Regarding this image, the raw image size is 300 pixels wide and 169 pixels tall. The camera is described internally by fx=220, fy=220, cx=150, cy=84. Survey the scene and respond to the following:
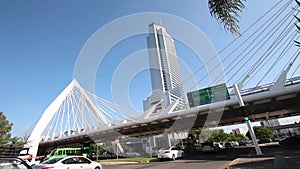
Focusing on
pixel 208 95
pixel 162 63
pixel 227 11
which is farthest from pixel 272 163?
pixel 162 63

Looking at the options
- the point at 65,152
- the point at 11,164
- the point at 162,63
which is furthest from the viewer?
the point at 162,63

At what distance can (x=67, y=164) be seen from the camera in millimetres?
11195

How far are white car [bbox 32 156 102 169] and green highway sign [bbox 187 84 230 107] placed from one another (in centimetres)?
1596

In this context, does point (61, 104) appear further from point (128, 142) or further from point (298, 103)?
point (298, 103)

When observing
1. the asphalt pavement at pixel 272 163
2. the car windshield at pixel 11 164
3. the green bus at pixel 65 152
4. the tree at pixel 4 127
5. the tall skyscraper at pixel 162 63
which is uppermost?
the tall skyscraper at pixel 162 63

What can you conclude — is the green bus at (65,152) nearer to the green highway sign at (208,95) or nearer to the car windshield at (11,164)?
the green highway sign at (208,95)

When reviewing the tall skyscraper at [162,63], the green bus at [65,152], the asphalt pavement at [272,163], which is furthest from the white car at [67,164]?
the tall skyscraper at [162,63]

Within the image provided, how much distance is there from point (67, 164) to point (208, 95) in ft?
59.1

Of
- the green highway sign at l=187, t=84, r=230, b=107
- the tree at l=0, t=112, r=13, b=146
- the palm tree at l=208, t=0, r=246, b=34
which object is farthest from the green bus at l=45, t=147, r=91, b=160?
the palm tree at l=208, t=0, r=246, b=34

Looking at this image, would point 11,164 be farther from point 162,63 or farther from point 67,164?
point 162,63

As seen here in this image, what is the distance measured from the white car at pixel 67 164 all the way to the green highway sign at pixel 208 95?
52.4 ft

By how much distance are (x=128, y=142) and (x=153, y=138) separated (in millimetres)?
11116

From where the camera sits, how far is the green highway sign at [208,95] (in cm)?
2423

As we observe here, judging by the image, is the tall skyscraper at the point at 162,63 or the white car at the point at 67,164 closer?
the white car at the point at 67,164
